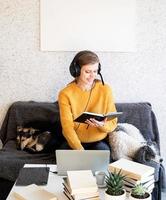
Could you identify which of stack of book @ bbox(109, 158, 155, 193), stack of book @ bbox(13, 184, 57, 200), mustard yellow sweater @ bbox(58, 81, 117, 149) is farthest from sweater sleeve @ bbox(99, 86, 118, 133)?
stack of book @ bbox(13, 184, 57, 200)

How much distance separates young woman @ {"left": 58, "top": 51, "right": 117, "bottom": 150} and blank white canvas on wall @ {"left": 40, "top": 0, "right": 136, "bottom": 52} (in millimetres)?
453

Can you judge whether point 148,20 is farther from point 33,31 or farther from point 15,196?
point 15,196

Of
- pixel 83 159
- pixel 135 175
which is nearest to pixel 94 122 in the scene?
pixel 83 159

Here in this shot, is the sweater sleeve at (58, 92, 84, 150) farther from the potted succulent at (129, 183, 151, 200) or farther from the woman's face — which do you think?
the potted succulent at (129, 183, 151, 200)

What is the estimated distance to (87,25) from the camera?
2791 mm

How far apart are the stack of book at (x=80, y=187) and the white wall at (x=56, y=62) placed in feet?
4.60

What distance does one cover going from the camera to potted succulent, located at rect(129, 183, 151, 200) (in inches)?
56.6

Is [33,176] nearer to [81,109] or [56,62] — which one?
[81,109]

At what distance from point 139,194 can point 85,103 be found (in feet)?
3.55

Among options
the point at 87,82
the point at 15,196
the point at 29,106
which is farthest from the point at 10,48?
the point at 15,196

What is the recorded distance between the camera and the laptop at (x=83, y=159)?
179 cm

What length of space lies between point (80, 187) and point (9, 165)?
0.95m

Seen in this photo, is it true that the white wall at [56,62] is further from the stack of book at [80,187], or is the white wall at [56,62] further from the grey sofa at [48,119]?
the stack of book at [80,187]

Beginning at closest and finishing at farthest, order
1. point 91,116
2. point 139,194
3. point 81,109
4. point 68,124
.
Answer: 1. point 139,194
2. point 91,116
3. point 68,124
4. point 81,109
